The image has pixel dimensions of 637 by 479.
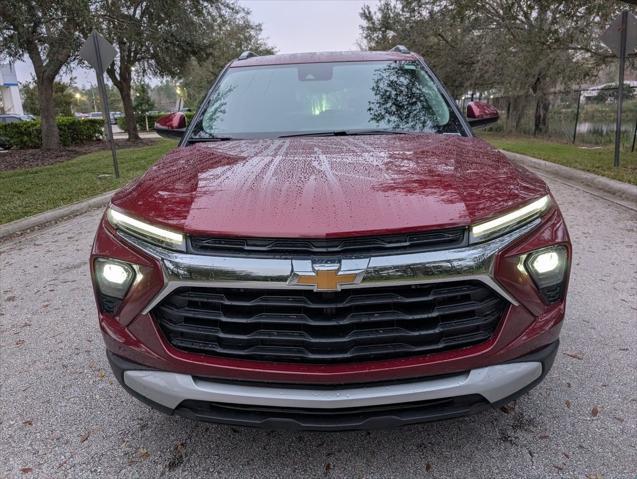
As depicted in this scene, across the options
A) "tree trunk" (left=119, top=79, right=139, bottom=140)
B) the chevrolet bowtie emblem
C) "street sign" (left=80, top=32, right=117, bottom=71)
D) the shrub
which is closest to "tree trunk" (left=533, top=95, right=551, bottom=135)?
Result: "street sign" (left=80, top=32, right=117, bottom=71)

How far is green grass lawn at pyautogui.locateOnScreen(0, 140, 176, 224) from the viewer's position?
24.7 ft

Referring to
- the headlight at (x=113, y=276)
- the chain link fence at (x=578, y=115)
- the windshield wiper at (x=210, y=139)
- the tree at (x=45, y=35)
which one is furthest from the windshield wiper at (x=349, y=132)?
the chain link fence at (x=578, y=115)

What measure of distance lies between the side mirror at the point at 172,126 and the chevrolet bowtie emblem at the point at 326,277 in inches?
94.1

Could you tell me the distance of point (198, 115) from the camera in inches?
127

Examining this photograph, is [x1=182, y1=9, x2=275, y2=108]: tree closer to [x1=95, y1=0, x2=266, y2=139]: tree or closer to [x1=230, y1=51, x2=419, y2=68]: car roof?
[x1=95, y1=0, x2=266, y2=139]: tree

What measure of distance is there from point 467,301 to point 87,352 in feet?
8.23

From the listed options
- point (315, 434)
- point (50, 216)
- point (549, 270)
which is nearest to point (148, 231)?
point (315, 434)

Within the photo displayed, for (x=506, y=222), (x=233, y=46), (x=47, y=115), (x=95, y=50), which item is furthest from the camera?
(x=233, y=46)

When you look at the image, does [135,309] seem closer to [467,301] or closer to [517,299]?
[467,301]

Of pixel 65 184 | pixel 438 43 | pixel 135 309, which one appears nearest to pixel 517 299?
pixel 135 309

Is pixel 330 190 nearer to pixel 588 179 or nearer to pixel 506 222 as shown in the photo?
pixel 506 222

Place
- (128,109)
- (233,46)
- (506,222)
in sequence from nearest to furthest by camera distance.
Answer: (506,222), (128,109), (233,46)

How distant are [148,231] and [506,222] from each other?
4.32ft

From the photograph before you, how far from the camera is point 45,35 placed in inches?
514
